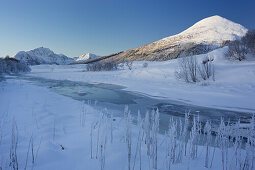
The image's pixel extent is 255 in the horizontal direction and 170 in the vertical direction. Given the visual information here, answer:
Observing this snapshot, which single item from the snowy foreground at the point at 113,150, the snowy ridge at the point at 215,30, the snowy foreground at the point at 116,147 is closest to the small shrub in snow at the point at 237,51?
the snowy foreground at the point at 116,147

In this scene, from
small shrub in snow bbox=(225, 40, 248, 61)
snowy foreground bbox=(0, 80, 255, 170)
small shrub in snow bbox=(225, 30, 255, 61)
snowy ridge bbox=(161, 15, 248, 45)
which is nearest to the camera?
snowy foreground bbox=(0, 80, 255, 170)

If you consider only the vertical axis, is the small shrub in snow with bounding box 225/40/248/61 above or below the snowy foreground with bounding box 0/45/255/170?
above

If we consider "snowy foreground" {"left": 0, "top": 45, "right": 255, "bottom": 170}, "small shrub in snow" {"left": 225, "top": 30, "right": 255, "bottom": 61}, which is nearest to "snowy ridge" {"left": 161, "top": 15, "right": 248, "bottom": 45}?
"small shrub in snow" {"left": 225, "top": 30, "right": 255, "bottom": 61}

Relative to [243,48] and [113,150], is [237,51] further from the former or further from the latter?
[113,150]

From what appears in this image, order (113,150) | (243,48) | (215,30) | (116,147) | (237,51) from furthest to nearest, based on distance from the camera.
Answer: (215,30)
(237,51)
(243,48)
(116,147)
(113,150)

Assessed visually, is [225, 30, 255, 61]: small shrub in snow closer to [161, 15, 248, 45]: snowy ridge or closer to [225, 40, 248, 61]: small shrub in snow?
[225, 40, 248, 61]: small shrub in snow

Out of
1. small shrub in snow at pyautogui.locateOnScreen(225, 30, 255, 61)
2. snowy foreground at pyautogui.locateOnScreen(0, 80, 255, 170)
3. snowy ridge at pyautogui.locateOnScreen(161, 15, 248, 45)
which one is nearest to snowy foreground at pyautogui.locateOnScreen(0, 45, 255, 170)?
snowy foreground at pyautogui.locateOnScreen(0, 80, 255, 170)

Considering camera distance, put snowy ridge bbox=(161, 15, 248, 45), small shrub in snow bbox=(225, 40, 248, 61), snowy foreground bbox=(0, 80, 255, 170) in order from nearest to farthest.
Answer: snowy foreground bbox=(0, 80, 255, 170), small shrub in snow bbox=(225, 40, 248, 61), snowy ridge bbox=(161, 15, 248, 45)

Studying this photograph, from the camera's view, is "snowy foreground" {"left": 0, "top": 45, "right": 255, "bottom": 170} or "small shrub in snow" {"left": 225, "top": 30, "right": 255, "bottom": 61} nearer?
"snowy foreground" {"left": 0, "top": 45, "right": 255, "bottom": 170}

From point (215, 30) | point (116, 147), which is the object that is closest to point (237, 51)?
point (116, 147)

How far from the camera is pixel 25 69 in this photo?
63.2m

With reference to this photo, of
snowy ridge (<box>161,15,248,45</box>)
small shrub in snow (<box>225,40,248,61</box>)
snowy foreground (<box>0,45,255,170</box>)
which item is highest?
snowy ridge (<box>161,15,248,45</box>)

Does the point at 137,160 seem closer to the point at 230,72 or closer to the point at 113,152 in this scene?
the point at 113,152

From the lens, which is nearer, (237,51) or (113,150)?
(113,150)
